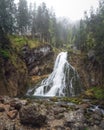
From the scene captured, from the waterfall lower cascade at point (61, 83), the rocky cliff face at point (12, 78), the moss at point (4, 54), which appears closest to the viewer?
the rocky cliff face at point (12, 78)

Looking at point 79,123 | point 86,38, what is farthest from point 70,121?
point 86,38

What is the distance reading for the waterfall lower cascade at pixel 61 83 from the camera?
49625mm

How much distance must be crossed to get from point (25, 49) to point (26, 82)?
9817 mm

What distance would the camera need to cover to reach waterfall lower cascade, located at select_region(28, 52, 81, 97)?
4962 cm

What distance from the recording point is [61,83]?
5328cm

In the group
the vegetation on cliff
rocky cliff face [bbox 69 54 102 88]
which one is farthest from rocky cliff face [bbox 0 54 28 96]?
rocky cliff face [bbox 69 54 102 88]

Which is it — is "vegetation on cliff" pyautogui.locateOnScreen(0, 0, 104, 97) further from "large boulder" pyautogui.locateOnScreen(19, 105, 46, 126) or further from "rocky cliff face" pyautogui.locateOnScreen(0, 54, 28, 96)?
"large boulder" pyautogui.locateOnScreen(19, 105, 46, 126)

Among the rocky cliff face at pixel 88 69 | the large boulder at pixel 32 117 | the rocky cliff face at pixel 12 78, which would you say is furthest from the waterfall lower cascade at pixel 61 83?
the large boulder at pixel 32 117

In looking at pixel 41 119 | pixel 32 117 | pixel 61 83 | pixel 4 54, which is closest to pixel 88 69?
pixel 61 83

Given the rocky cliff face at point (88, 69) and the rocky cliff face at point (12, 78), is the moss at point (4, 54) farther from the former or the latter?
the rocky cliff face at point (88, 69)

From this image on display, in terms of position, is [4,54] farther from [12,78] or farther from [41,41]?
[41,41]

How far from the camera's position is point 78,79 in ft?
181

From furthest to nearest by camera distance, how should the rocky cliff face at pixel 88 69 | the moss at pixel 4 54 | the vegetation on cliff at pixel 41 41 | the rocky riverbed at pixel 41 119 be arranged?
the rocky cliff face at pixel 88 69
the vegetation on cliff at pixel 41 41
the moss at pixel 4 54
the rocky riverbed at pixel 41 119

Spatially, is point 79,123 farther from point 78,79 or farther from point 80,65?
point 80,65
